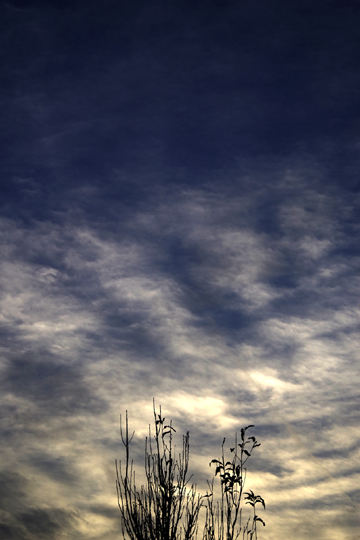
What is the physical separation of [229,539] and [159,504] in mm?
1943

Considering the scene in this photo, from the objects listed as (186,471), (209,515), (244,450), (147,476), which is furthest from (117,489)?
(244,450)

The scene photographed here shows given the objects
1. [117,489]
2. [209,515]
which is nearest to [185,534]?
[209,515]

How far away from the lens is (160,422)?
11.7 metres

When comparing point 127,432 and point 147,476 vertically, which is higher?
point 127,432

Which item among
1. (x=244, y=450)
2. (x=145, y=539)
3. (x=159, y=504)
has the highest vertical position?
(x=244, y=450)

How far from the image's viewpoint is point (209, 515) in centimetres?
1166

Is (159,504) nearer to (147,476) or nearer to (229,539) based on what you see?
(147,476)

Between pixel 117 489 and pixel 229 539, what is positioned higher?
pixel 117 489

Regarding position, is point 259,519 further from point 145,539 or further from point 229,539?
point 145,539

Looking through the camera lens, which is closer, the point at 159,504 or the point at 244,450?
the point at 159,504

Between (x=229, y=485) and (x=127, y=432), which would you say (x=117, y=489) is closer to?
(x=127, y=432)

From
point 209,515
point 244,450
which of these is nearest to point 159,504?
point 209,515

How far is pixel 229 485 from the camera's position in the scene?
442 inches

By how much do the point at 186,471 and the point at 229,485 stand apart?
40.1 inches
